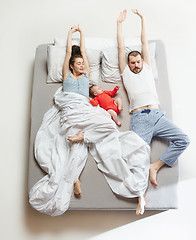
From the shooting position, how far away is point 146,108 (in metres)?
2.38

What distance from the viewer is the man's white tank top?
7.79 ft

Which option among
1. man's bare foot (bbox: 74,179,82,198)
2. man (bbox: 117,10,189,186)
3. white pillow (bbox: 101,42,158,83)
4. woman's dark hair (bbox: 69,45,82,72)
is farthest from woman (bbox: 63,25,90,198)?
man's bare foot (bbox: 74,179,82,198)

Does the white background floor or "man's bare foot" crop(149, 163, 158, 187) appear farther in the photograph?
the white background floor

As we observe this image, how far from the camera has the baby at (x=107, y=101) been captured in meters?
2.35

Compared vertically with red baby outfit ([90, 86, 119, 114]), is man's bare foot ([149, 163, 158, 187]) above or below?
below

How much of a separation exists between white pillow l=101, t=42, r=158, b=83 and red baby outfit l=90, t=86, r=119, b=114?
13 cm

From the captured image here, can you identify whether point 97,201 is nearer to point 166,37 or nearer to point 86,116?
point 86,116


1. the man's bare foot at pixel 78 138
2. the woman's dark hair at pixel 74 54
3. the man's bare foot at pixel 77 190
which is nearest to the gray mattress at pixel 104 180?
the man's bare foot at pixel 77 190

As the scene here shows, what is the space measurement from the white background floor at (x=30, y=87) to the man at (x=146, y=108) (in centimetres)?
38

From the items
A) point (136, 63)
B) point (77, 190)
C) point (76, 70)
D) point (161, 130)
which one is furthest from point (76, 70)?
point (77, 190)

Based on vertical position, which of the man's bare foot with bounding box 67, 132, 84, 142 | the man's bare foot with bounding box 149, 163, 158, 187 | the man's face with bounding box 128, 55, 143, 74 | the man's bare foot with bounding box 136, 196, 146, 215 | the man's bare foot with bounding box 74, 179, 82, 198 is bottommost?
the man's bare foot with bounding box 136, 196, 146, 215

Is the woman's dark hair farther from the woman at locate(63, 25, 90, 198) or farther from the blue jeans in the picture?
the blue jeans

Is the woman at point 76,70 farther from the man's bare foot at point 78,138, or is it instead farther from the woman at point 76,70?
the man's bare foot at point 78,138

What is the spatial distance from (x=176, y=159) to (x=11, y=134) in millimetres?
1322
